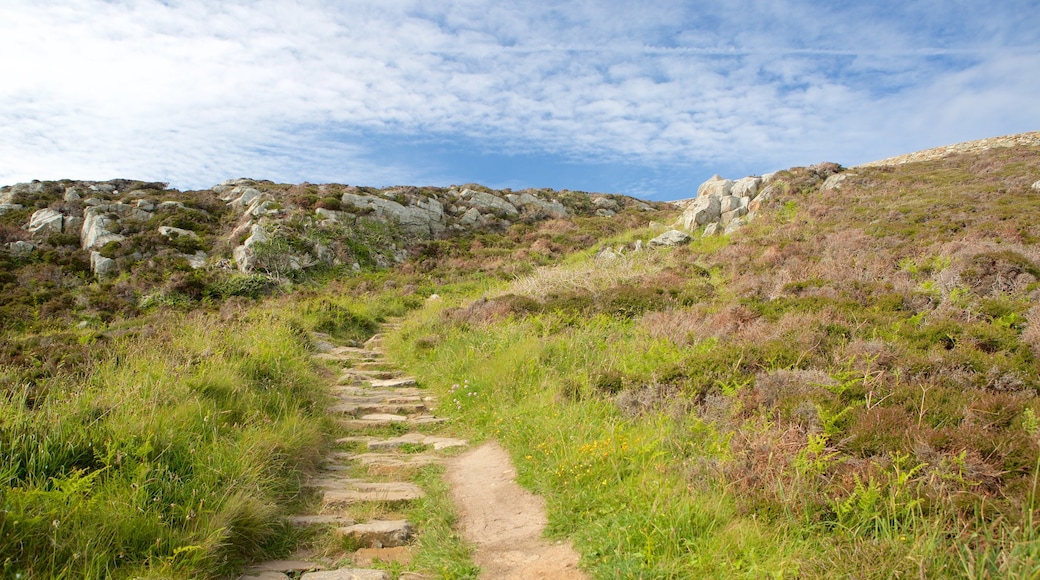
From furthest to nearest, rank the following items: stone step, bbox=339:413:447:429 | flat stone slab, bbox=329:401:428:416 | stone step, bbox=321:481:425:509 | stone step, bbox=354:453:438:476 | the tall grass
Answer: flat stone slab, bbox=329:401:428:416, stone step, bbox=339:413:447:429, stone step, bbox=354:453:438:476, stone step, bbox=321:481:425:509, the tall grass

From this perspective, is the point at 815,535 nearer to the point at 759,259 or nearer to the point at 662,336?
the point at 662,336

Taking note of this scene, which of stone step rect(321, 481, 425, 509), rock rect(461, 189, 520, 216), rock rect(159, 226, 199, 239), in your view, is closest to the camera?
stone step rect(321, 481, 425, 509)

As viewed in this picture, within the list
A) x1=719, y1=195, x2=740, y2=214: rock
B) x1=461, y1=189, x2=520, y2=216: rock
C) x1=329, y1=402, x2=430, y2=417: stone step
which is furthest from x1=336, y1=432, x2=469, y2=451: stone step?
x1=461, y1=189, x2=520, y2=216: rock

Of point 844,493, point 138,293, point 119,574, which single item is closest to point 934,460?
point 844,493

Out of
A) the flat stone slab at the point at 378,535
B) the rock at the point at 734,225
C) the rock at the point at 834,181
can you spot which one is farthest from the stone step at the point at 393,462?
the rock at the point at 834,181

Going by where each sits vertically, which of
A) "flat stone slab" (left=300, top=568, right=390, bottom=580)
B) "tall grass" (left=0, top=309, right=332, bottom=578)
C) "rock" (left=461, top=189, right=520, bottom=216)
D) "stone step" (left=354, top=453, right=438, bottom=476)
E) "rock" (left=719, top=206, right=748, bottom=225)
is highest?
"rock" (left=461, top=189, right=520, bottom=216)

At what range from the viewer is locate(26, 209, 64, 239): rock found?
23828mm

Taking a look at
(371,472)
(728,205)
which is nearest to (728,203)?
(728,205)

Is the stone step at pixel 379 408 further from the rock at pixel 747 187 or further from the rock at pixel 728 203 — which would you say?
the rock at pixel 747 187

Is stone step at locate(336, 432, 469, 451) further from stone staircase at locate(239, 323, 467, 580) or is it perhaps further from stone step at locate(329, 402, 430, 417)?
stone step at locate(329, 402, 430, 417)

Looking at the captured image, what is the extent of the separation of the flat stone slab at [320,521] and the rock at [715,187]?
28.1m

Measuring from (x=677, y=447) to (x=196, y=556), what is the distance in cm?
439

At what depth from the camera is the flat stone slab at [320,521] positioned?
16.4 feet

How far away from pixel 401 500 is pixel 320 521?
86 cm
